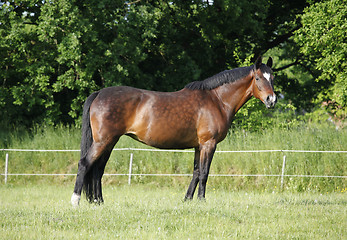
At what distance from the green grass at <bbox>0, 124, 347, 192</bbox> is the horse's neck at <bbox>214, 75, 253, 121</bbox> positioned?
512 cm

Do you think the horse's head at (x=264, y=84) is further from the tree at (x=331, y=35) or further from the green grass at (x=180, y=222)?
the tree at (x=331, y=35)

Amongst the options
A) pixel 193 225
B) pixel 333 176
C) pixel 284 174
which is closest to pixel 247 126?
pixel 284 174

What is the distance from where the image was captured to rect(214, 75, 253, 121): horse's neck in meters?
8.23

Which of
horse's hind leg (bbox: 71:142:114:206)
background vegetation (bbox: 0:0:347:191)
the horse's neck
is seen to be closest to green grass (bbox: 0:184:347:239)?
horse's hind leg (bbox: 71:142:114:206)

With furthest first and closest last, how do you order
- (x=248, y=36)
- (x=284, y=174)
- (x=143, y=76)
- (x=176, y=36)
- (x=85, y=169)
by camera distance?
1. (x=248, y=36)
2. (x=176, y=36)
3. (x=143, y=76)
4. (x=284, y=174)
5. (x=85, y=169)

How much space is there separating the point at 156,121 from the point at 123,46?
10034mm

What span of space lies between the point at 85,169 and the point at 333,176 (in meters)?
7.63

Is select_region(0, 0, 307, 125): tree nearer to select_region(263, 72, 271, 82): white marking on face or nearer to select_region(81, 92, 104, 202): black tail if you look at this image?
select_region(81, 92, 104, 202): black tail

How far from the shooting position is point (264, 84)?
804 cm

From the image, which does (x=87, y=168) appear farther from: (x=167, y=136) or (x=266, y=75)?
(x=266, y=75)

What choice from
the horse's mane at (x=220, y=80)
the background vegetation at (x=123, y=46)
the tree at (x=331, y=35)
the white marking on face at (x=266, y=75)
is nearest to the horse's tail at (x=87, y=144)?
the horse's mane at (x=220, y=80)

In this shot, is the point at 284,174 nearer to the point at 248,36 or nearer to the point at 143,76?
the point at 143,76

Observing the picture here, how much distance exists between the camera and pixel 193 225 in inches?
227

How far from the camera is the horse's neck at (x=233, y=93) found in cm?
823
